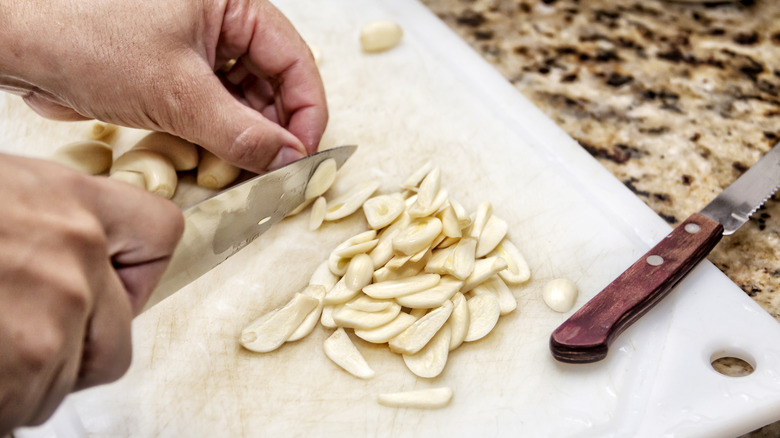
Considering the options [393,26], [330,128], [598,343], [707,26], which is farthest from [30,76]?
[707,26]

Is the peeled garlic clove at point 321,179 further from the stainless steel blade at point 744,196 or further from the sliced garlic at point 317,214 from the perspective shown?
the stainless steel blade at point 744,196

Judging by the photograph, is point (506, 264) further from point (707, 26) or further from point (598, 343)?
point (707, 26)

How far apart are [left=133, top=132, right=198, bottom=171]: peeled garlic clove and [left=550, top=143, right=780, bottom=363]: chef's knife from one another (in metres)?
0.61

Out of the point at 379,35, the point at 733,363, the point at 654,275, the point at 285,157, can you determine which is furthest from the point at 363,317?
the point at 379,35

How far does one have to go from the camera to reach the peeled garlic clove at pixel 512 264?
3.10ft

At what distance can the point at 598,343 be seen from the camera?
79cm

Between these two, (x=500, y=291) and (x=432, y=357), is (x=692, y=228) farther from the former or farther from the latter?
(x=432, y=357)

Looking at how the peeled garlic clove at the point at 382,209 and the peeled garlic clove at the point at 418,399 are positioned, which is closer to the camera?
the peeled garlic clove at the point at 418,399

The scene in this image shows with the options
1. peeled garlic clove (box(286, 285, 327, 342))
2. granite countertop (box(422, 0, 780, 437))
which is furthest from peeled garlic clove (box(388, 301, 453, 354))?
granite countertop (box(422, 0, 780, 437))

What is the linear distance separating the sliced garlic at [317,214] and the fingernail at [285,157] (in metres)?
0.08

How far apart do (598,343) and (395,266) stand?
28 centimetres

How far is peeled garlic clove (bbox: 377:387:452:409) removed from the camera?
32.4 inches

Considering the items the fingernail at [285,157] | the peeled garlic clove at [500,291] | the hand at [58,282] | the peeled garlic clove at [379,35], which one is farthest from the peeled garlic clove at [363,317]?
the peeled garlic clove at [379,35]

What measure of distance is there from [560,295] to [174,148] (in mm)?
615
